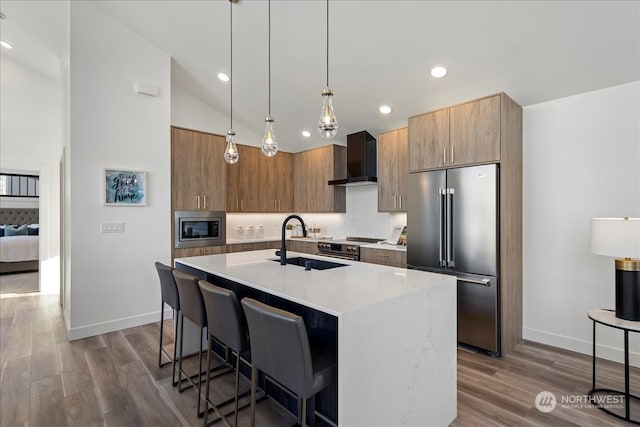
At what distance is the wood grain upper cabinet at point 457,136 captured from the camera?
2.98 metres

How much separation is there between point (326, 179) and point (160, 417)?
12.8 ft

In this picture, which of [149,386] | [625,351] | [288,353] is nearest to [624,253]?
[625,351]

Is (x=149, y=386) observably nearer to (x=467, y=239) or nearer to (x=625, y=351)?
(x=467, y=239)

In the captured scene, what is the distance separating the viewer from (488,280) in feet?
9.73

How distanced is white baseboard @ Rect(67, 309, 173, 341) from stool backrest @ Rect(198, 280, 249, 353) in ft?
8.08

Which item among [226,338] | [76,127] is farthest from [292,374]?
[76,127]

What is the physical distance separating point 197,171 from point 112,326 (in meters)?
2.19

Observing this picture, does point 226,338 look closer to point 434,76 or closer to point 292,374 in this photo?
point 292,374

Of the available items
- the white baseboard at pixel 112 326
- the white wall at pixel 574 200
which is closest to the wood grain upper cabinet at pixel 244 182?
the white baseboard at pixel 112 326

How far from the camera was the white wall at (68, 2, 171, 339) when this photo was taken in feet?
11.2

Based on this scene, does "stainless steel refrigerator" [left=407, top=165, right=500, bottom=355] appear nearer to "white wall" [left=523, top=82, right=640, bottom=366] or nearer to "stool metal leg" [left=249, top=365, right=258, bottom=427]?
"white wall" [left=523, top=82, right=640, bottom=366]

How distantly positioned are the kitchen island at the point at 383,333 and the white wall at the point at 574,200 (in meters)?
1.83

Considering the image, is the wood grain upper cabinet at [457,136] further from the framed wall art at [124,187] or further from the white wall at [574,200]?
the framed wall art at [124,187]

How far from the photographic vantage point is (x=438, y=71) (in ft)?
10.2
